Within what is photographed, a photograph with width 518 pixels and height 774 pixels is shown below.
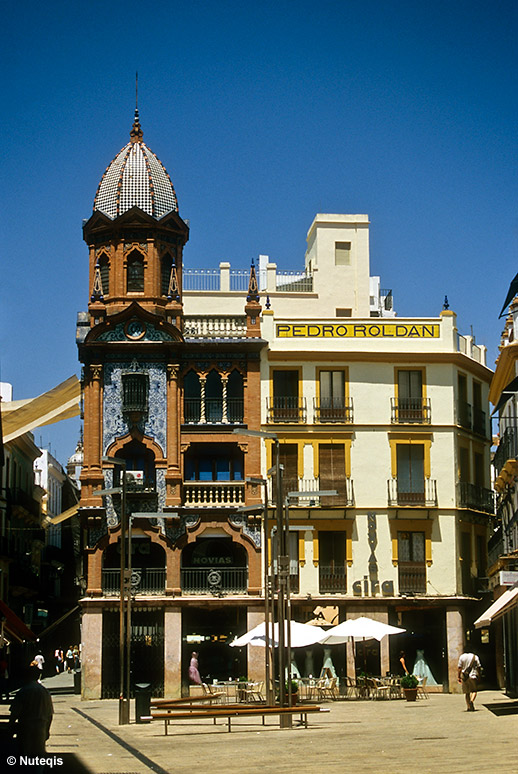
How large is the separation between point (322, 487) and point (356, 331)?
22.4 feet

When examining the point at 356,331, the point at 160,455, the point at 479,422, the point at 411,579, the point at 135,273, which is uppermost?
the point at 135,273

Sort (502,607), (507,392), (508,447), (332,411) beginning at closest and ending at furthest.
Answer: (502,607), (507,392), (508,447), (332,411)

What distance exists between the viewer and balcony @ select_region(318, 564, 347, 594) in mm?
52156

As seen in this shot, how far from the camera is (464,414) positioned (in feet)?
183

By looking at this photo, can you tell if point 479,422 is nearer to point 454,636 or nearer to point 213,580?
→ point 454,636

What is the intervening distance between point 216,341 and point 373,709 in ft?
60.5

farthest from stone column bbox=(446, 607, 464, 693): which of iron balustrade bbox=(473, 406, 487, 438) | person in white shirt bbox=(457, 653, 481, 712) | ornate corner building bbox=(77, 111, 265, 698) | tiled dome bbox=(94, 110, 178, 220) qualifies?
tiled dome bbox=(94, 110, 178, 220)

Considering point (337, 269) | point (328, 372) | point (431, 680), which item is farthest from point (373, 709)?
point (337, 269)

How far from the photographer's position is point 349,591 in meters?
52.2

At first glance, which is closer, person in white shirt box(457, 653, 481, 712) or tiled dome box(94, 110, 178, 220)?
person in white shirt box(457, 653, 481, 712)

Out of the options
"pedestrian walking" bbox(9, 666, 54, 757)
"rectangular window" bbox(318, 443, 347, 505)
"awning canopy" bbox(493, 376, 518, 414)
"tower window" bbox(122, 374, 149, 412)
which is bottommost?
"pedestrian walking" bbox(9, 666, 54, 757)

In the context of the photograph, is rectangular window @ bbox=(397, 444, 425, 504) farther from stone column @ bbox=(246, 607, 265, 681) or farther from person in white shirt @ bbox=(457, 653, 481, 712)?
person in white shirt @ bbox=(457, 653, 481, 712)

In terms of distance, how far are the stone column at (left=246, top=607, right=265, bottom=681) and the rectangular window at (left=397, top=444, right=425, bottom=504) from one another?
25.3 feet

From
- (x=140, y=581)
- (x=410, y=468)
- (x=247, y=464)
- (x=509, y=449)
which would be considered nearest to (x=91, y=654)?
(x=140, y=581)
